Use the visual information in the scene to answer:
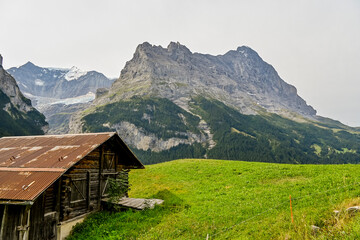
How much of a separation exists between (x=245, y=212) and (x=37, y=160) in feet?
53.7

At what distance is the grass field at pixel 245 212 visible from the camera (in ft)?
38.0

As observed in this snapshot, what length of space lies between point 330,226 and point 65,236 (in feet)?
56.3

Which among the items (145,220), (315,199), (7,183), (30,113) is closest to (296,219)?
(315,199)

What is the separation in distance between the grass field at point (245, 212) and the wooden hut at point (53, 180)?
1.89 meters

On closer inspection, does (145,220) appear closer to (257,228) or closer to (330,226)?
(257,228)

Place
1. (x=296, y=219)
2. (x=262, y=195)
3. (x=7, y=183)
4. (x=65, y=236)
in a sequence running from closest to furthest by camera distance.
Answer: (x=296, y=219) → (x=7, y=183) → (x=65, y=236) → (x=262, y=195)

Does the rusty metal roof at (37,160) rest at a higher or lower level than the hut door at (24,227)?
higher

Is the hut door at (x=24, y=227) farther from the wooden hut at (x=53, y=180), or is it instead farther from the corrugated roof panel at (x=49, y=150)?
the corrugated roof panel at (x=49, y=150)

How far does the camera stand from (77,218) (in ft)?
59.7

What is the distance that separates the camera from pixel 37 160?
18031 millimetres

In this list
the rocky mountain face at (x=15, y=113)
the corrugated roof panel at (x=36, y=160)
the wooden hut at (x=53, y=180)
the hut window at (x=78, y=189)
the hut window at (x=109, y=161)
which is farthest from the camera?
the rocky mountain face at (x=15, y=113)

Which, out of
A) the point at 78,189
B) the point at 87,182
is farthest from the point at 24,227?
the point at 87,182

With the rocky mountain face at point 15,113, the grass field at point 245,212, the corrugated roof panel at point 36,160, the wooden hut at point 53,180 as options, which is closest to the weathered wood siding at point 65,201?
the wooden hut at point 53,180

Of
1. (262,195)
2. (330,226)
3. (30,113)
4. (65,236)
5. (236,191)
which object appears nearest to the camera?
(330,226)
